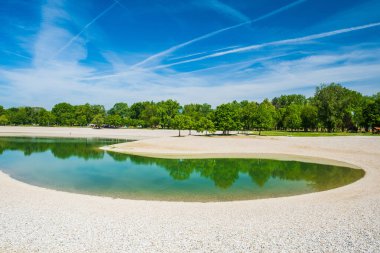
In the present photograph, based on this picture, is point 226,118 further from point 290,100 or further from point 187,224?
point 290,100

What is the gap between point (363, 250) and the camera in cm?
851

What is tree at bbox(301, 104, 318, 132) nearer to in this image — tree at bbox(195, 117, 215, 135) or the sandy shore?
tree at bbox(195, 117, 215, 135)

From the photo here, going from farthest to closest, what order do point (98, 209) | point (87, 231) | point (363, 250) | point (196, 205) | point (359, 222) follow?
point (196, 205) → point (98, 209) → point (359, 222) → point (87, 231) → point (363, 250)

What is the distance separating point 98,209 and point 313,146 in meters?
39.9

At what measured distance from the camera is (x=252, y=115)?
238 ft

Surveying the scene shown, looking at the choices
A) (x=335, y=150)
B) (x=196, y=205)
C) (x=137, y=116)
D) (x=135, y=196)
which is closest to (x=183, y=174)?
(x=135, y=196)

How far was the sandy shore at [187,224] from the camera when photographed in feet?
29.1

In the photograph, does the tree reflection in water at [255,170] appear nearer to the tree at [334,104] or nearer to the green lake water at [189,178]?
the green lake water at [189,178]

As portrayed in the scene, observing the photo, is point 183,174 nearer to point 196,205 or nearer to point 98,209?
point 196,205

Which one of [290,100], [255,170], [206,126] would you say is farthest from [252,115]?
[290,100]

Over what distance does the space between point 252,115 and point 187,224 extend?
6457 cm

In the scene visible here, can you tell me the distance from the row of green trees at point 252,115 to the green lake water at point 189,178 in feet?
113

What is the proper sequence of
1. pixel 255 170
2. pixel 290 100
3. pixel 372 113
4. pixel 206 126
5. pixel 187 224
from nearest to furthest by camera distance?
pixel 187 224 → pixel 255 170 → pixel 206 126 → pixel 372 113 → pixel 290 100

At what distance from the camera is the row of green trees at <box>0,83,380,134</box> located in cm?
6925
